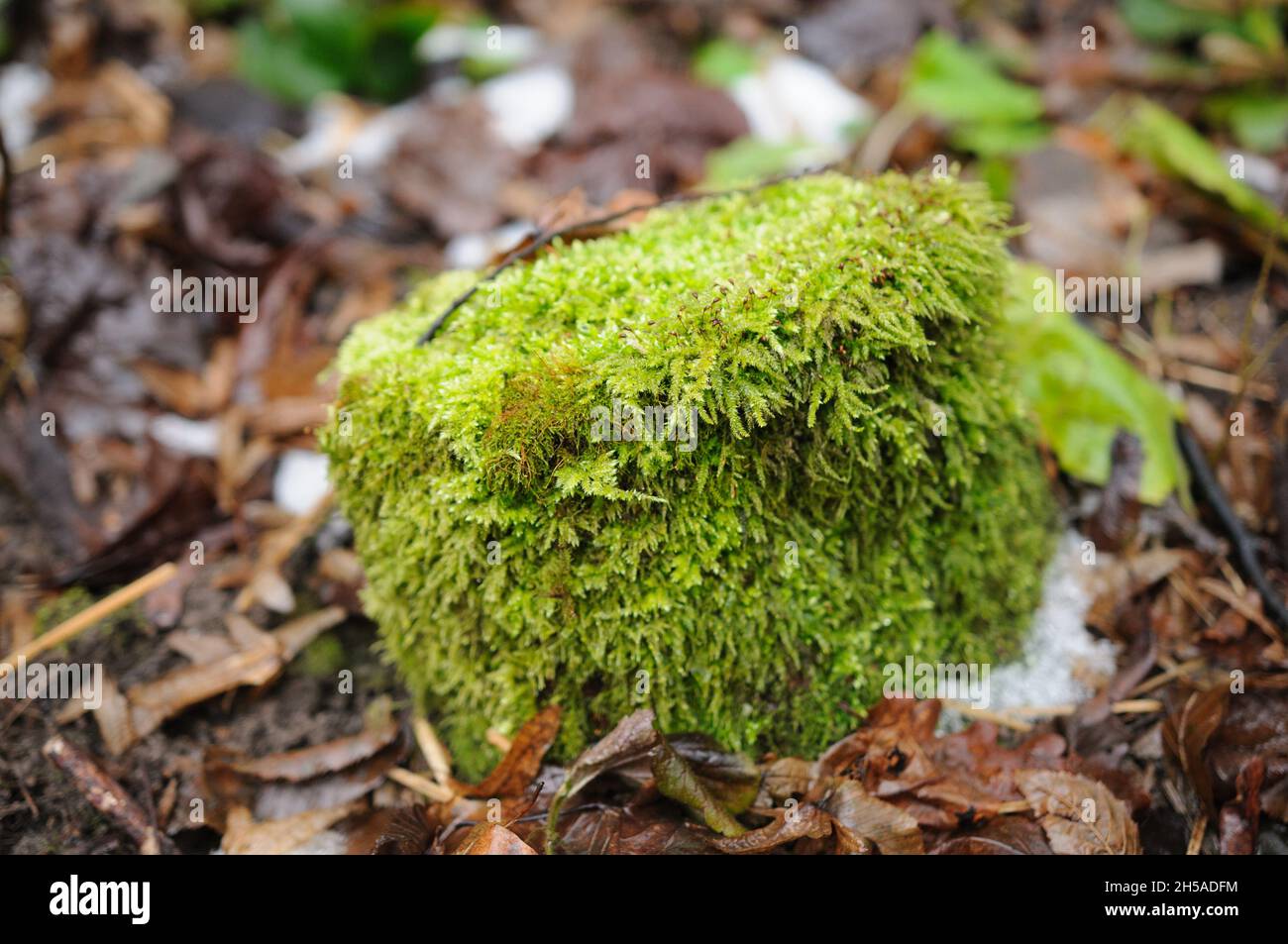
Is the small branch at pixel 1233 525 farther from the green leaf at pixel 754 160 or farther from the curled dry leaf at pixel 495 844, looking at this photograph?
the curled dry leaf at pixel 495 844

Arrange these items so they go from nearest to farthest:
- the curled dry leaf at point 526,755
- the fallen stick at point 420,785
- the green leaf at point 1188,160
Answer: the curled dry leaf at point 526,755, the fallen stick at point 420,785, the green leaf at point 1188,160

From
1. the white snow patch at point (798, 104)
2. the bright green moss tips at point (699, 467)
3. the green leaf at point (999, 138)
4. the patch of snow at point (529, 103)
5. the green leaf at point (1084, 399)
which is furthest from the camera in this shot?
the patch of snow at point (529, 103)

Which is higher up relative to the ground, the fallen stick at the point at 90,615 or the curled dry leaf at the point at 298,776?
the fallen stick at the point at 90,615

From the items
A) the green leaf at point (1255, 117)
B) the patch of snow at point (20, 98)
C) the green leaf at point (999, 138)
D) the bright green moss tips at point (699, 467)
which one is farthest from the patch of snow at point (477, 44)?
the green leaf at point (1255, 117)

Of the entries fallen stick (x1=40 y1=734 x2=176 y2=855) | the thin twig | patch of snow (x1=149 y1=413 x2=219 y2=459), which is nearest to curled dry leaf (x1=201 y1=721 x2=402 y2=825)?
fallen stick (x1=40 y1=734 x2=176 y2=855)

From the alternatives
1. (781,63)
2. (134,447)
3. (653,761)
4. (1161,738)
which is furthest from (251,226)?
(1161,738)
